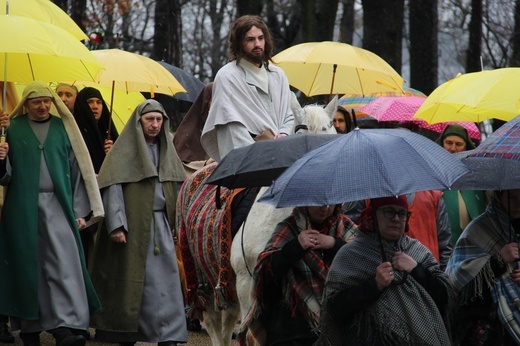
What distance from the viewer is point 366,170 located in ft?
18.9

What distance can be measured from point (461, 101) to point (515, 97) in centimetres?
42

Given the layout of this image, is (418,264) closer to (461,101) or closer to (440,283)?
(440,283)

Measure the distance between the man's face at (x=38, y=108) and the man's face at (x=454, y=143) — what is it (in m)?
3.13

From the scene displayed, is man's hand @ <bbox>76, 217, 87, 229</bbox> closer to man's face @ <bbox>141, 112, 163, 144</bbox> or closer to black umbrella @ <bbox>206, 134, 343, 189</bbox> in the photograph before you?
man's face @ <bbox>141, 112, 163, 144</bbox>

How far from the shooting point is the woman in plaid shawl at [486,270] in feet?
20.9

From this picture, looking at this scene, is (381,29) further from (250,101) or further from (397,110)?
(250,101)

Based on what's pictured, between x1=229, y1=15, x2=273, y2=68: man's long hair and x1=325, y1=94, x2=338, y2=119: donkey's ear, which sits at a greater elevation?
x1=229, y1=15, x2=273, y2=68: man's long hair

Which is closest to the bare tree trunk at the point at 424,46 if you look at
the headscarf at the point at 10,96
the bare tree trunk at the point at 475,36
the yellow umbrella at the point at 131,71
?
the bare tree trunk at the point at 475,36

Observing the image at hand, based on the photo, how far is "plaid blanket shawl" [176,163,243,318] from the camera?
8.49 meters

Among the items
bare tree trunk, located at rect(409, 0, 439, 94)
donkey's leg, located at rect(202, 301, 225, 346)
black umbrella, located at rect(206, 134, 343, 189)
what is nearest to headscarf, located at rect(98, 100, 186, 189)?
donkey's leg, located at rect(202, 301, 225, 346)

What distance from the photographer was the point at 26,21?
9156mm

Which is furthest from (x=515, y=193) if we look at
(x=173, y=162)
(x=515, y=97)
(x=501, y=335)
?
(x=173, y=162)

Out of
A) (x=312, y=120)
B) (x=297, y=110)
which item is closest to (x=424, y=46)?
(x=297, y=110)

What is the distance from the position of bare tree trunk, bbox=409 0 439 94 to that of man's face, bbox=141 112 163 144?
423 inches
